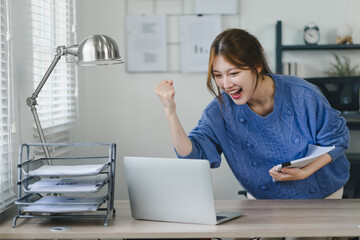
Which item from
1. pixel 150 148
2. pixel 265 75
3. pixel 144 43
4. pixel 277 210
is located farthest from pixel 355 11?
pixel 277 210

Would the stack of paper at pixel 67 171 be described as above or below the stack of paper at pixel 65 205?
above

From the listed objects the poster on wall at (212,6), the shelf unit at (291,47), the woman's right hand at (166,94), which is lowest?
the woman's right hand at (166,94)

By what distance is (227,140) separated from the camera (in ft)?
7.09

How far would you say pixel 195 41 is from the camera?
13.4 ft

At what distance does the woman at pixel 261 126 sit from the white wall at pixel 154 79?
1.95m

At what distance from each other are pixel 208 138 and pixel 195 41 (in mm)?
2077

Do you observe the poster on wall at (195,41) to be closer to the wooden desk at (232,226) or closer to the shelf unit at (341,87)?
the shelf unit at (341,87)

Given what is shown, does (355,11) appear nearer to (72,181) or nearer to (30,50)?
(30,50)

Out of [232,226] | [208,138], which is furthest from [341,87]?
[232,226]

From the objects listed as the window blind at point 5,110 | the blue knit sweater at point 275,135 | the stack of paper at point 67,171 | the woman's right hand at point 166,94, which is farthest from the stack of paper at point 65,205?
the blue knit sweater at point 275,135

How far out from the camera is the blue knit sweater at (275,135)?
6.85 ft

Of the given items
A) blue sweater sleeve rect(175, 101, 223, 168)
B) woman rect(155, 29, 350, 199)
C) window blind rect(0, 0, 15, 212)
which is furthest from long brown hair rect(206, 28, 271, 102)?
window blind rect(0, 0, 15, 212)

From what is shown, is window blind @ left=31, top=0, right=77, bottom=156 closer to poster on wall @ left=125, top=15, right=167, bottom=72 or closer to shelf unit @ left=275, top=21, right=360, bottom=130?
poster on wall @ left=125, top=15, right=167, bottom=72

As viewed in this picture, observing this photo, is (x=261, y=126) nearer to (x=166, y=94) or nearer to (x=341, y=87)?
(x=166, y=94)
